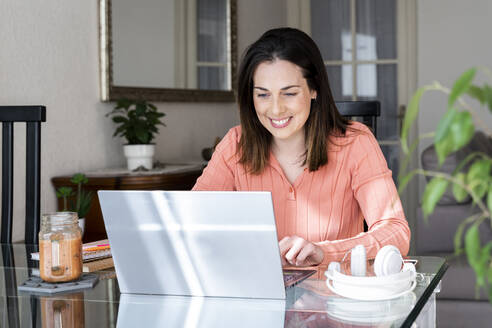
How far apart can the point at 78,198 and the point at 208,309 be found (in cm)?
162

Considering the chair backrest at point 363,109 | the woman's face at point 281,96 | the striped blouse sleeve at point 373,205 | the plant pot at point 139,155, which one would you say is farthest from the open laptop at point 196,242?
the plant pot at point 139,155

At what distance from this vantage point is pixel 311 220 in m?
1.81

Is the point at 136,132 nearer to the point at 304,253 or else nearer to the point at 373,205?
the point at 373,205

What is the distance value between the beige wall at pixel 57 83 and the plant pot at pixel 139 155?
0.14 meters

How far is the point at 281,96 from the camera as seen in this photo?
173 centimetres

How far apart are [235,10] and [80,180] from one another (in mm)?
2002

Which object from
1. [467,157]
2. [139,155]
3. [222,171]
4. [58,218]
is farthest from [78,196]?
[467,157]

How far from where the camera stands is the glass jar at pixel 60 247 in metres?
1.22

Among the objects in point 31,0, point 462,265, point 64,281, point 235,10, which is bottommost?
point 462,265

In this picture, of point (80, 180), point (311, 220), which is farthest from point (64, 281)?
point (80, 180)

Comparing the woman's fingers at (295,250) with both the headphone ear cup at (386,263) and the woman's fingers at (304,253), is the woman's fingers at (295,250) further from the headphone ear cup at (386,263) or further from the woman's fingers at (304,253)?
the headphone ear cup at (386,263)

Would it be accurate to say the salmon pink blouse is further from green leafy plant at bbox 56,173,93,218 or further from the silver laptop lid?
green leafy plant at bbox 56,173,93,218

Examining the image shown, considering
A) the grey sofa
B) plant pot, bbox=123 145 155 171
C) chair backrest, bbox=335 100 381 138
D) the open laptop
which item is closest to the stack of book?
the open laptop

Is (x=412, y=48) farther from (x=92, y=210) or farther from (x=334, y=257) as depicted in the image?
(x=334, y=257)
